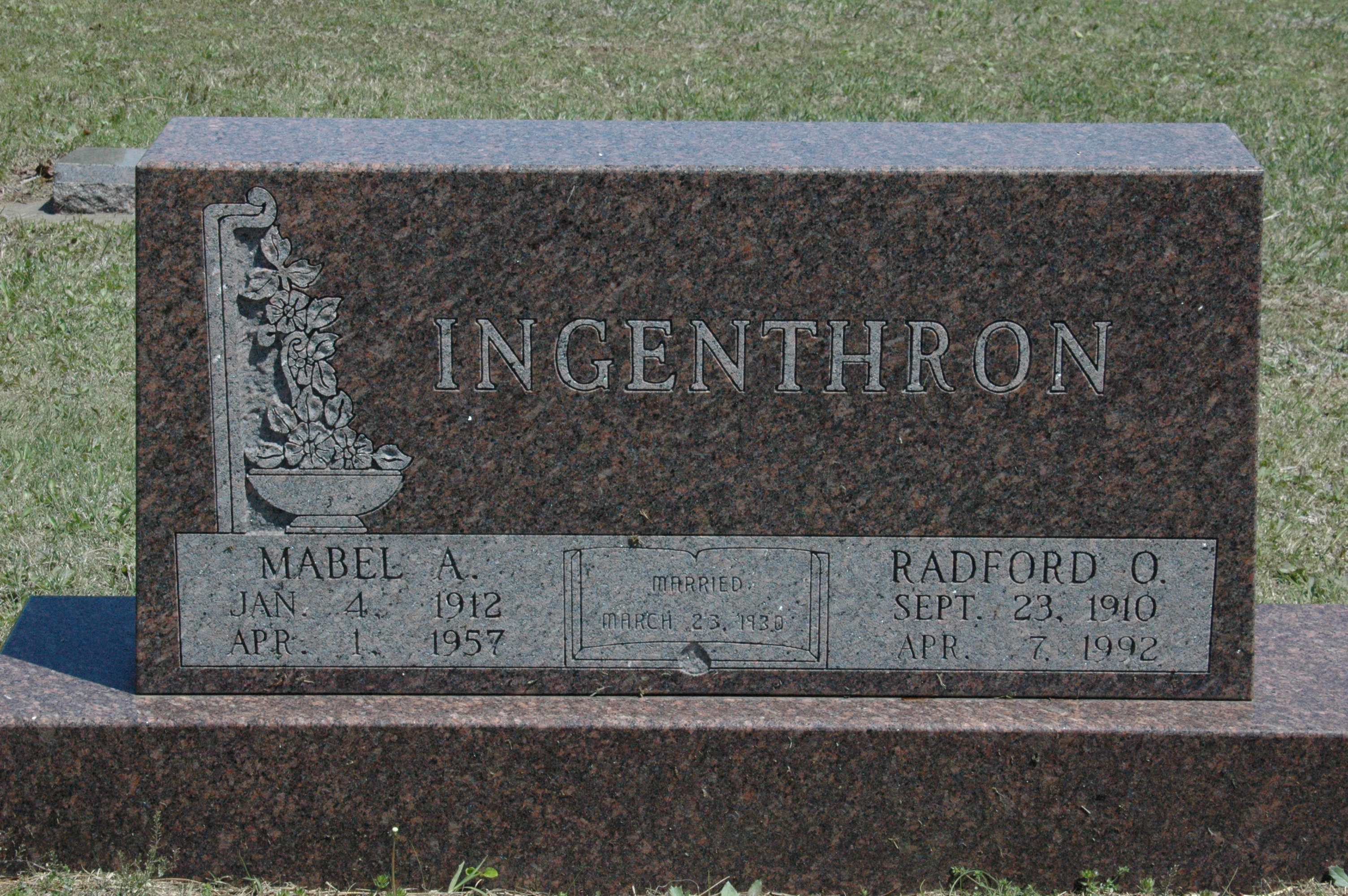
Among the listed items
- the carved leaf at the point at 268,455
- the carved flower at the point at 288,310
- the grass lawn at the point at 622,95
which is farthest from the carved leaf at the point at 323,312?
the grass lawn at the point at 622,95

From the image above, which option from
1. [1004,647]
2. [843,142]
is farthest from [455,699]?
[843,142]

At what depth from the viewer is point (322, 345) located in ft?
10.4

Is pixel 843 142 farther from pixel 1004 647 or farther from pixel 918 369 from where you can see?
pixel 1004 647

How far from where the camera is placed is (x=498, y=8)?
475 inches

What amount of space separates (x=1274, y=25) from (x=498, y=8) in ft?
21.1

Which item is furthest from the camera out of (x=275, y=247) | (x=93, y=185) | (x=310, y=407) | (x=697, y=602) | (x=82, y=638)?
(x=93, y=185)

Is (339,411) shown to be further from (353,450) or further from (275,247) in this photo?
(275,247)

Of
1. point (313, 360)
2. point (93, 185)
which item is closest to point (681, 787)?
point (313, 360)

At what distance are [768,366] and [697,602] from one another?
22.0 inches

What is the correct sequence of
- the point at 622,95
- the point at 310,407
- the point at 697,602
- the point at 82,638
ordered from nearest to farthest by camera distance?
the point at 310,407
the point at 697,602
the point at 82,638
the point at 622,95

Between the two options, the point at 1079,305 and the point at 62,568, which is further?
the point at 62,568

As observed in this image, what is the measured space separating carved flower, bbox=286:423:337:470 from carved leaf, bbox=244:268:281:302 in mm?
287

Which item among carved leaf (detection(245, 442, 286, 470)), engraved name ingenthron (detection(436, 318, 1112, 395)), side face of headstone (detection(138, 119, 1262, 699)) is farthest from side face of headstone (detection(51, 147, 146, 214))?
engraved name ingenthron (detection(436, 318, 1112, 395))

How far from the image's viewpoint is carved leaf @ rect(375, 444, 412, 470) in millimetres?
3250
